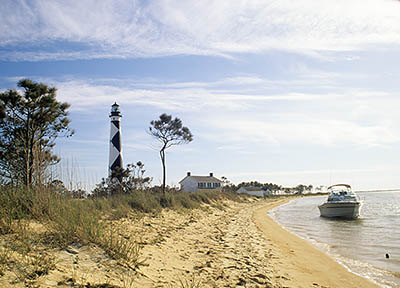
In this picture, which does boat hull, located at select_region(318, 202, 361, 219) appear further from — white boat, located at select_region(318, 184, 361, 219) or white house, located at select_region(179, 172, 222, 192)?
white house, located at select_region(179, 172, 222, 192)

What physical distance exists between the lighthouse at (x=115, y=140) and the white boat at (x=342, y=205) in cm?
1803

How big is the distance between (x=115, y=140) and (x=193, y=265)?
2210 centimetres

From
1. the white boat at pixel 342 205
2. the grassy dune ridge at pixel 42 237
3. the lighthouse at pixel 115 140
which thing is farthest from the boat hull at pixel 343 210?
the grassy dune ridge at pixel 42 237

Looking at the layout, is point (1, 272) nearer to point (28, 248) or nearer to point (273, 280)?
point (28, 248)

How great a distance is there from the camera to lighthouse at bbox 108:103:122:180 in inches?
1040

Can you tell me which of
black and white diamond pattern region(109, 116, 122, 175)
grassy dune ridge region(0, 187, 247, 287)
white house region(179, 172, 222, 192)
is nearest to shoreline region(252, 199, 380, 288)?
grassy dune ridge region(0, 187, 247, 287)

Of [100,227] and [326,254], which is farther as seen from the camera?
[326,254]

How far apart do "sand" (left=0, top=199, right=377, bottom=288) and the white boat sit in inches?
582

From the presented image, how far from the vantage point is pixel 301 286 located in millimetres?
5973

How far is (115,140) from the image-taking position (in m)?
26.8

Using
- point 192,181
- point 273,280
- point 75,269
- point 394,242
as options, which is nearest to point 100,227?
point 75,269

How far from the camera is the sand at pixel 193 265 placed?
4621 millimetres

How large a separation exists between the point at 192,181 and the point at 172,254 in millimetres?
51967

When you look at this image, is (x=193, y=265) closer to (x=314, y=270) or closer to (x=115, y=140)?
(x=314, y=270)
